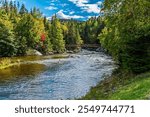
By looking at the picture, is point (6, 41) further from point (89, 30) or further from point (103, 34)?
point (89, 30)

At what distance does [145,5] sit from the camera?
22922 millimetres

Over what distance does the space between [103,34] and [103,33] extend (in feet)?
1.83

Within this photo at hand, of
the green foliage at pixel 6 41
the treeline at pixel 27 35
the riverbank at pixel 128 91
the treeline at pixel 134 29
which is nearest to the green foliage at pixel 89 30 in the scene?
the treeline at pixel 27 35

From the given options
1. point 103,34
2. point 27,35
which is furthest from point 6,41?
point 103,34

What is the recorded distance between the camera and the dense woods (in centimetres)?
2503

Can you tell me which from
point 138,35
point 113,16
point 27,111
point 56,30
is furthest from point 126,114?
point 56,30

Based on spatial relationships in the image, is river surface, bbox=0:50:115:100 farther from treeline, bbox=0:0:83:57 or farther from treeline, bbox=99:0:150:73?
treeline, bbox=0:0:83:57

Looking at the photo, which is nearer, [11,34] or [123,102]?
[123,102]

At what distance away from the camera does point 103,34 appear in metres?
46.6

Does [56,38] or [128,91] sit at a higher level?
[128,91]

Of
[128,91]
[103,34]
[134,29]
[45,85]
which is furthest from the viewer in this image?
[103,34]

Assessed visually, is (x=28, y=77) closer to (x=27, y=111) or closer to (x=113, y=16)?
(x=113, y=16)

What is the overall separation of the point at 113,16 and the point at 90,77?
10.4 meters

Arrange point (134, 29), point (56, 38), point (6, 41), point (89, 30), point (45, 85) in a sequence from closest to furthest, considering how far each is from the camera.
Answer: point (134, 29), point (45, 85), point (6, 41), point (56, 38), point (89, 30)
